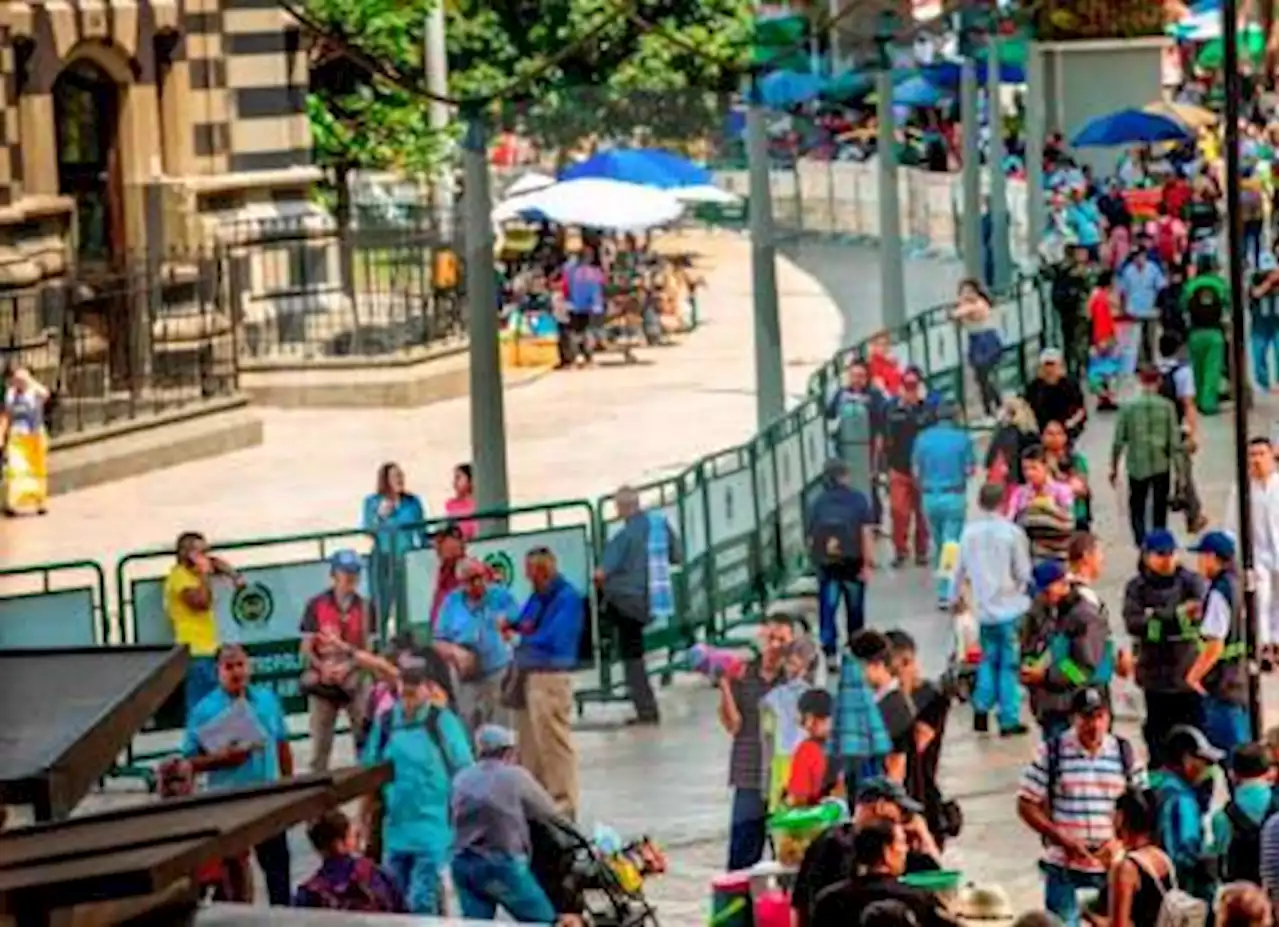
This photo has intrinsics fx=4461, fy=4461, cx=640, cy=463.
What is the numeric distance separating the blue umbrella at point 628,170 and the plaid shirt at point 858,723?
24.1m

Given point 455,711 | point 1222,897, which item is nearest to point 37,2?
point 455,711

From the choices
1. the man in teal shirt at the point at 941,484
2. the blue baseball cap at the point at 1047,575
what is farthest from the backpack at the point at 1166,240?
the blue baseball cap at the point at 1047,575

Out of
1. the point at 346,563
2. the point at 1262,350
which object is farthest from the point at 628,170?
the point at 346,563

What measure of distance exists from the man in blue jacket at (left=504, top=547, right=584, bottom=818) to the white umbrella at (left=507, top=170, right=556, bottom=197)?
22446 millimetres

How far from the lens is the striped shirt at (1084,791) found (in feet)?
52.2

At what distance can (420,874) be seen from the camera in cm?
1688

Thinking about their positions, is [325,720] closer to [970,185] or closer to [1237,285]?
[1237,285]

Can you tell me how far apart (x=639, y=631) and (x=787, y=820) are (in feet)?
23.8

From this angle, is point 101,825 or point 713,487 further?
point 713,487

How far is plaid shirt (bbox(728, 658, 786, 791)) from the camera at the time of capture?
18.0 metres

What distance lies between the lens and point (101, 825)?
247 inches

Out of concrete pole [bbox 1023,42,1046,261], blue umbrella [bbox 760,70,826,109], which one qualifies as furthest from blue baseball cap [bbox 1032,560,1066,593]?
blue umbrella [bbox 760,70,826,109]

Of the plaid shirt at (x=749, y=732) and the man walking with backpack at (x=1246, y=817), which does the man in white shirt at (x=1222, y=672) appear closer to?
the plaid shirt at (x=749, y=732)

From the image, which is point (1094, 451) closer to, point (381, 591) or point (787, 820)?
point (381, 591)
